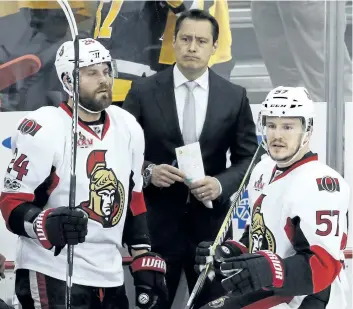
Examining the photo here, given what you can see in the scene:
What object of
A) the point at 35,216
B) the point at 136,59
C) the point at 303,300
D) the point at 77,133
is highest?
the point at 136,59

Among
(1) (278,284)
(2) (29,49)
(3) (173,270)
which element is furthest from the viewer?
(2) (29,49)

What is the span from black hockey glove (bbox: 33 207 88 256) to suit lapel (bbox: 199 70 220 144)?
2.41 ft

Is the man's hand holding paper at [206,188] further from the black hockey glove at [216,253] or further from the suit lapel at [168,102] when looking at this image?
the black hockey glove at [216,253]

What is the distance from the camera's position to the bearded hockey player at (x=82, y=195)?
331cm

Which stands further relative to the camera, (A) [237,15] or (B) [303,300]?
(A) [237,15]

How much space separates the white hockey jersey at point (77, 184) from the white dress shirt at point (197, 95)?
1.39 ft

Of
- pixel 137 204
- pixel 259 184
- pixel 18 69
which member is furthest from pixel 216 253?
pixel 18 69

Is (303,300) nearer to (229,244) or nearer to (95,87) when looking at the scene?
(229,244)

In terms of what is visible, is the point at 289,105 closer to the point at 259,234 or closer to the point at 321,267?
the point at 259,234

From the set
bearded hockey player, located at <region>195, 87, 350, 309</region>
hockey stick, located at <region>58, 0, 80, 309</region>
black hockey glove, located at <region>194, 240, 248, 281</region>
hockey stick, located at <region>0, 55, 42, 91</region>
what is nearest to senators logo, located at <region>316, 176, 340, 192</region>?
bearded hockey player, located at <region>195, 87, 350, 309</region>

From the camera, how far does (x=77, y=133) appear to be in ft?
10.9

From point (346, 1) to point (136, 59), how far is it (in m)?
0.86

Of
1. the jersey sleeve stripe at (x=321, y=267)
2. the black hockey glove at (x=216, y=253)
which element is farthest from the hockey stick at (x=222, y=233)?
the jersey sleeve stripe at (x=321, y=267)

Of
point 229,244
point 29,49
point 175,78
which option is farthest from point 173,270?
point 29,49
